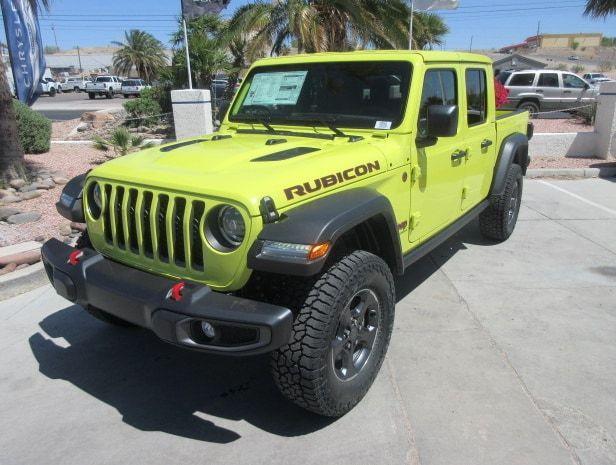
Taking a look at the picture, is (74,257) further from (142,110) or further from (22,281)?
(142,110)

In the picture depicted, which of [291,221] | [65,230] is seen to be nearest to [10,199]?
[65,230]

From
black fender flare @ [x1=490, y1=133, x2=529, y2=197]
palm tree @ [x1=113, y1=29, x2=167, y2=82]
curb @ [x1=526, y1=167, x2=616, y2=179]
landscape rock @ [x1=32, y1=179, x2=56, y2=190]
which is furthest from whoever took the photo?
palm tree @ [x1=113, y1=29, x2=167, y2=82]

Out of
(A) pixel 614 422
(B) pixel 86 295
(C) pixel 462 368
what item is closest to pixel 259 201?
(B) pixel 86 295

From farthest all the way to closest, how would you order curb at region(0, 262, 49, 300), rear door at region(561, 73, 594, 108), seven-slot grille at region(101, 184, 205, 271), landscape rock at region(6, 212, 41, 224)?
1. rear door at region(561, 73, 594, 108)
2. landscape rock at region(6, 212, 41, 224)
3. curb at region(0, 262, 49, 300)
4. seven-slot grille at region(101, 184, 205, 271)

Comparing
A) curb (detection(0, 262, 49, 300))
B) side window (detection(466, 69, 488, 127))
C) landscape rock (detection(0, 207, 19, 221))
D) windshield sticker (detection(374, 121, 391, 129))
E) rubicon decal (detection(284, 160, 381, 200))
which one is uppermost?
side window (detection(466, 69, 488, 127))

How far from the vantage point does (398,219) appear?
10.4 ft

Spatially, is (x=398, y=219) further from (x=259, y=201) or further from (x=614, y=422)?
(x=614, y=422)

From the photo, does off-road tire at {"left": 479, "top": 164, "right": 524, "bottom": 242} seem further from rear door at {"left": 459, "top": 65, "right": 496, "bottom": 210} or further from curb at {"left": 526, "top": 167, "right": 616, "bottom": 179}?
curb at {"left": 526, "top": 167, "right": 616, "bottom": 179}

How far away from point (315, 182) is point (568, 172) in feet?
25.3

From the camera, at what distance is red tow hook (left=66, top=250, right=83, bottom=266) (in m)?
2.75

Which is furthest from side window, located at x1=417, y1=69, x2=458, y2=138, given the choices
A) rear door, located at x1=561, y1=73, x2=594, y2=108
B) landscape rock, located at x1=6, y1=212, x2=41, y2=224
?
rear door, located at x1=561, y1=73, x2=594, y2=108

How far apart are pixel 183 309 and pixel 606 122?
1005cm

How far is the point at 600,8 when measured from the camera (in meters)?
13.9

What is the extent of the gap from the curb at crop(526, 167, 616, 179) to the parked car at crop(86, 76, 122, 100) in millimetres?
39375
